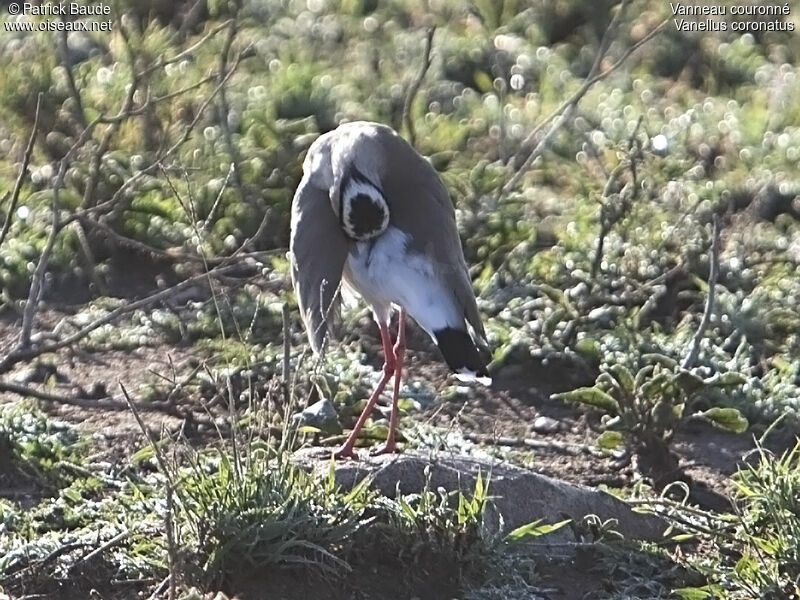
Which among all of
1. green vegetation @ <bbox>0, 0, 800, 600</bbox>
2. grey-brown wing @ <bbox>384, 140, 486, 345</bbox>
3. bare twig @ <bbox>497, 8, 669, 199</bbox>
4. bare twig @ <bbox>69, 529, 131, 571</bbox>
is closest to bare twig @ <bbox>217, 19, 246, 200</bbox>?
green vegetation @ <bbox>0, 0, 800, 600</bbox>

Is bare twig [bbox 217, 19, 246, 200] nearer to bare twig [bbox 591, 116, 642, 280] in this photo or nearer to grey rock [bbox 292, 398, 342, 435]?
bare twig [bbox 591, 116, 642, 280]

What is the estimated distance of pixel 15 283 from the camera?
6.48 metres

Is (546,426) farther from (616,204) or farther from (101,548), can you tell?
(101,548)

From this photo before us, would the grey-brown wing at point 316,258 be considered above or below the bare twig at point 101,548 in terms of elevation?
above

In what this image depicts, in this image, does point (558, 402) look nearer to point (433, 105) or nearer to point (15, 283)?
point (15, 283)

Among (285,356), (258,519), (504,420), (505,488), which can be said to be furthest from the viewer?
(504,420)

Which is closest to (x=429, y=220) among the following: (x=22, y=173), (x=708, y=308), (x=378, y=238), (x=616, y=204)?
(x=378, y=238)

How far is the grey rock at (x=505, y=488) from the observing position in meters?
4.31

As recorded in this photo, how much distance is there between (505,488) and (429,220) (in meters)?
1.19

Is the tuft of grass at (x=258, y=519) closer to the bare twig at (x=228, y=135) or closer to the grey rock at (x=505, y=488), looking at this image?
→ the grey rock at (x=505, y=488)

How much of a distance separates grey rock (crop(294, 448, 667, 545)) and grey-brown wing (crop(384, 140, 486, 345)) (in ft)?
2.42

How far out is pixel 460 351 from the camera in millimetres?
4879

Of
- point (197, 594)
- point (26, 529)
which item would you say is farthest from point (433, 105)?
point (197, 594)

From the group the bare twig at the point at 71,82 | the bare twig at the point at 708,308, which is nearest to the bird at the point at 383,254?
the bare twig at the point at 708,308
